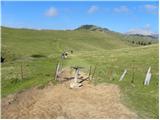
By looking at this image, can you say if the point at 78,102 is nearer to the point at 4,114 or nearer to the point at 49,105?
the point at 49,105

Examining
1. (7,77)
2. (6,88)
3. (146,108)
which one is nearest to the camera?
(146,108)

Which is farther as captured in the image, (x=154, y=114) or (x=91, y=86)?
(x=91, y=86)

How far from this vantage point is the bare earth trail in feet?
81.4

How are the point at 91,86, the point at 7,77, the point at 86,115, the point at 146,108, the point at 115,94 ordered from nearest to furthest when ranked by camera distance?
the point at 86,115 < the point at 146,108 < the point at 115,94 < the point at 91,86 < the point at 7,77

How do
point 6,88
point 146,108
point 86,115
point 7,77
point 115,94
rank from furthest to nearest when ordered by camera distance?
1. point 7,77
2. point 6,88
3. point 115,94
4. point 146,108
5. point 86,115

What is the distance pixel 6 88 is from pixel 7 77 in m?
8.00

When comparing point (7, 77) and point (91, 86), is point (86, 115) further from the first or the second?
point (7, 77)

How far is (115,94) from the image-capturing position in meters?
30.0

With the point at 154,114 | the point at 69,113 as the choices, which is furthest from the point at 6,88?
the point at 154,114

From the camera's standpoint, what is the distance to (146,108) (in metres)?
26.4

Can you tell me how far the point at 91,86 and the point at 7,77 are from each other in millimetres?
19053

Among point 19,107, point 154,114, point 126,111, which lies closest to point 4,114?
point 19,107

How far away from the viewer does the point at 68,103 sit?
2717 centimetres

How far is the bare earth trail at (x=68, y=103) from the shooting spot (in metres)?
24.8
